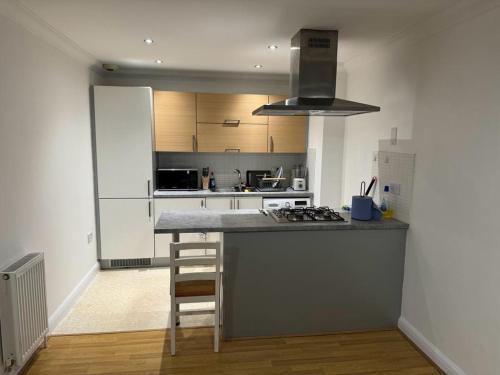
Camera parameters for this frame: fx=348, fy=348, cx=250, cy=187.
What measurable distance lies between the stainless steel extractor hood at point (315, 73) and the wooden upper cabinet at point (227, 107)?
68.2 inches

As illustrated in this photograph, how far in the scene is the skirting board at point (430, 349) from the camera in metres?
2.32

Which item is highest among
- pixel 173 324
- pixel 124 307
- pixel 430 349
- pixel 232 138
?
pixel 232 138

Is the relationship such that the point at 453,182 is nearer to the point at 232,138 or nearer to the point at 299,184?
the point at 299,184

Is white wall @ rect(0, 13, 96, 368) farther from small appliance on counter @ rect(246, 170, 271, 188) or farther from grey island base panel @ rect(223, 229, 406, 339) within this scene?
small appliance on counter @ rect(246, 170, 271, 188)

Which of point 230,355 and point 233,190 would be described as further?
point 233,190

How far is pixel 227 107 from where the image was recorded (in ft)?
14.7

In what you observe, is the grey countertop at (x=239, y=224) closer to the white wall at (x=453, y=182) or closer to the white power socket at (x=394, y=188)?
the white power socket at (x=394, y=188)

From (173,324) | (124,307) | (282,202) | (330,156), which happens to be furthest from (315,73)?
(124,307)

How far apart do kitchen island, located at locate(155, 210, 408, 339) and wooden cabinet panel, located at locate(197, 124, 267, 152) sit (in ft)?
5.77

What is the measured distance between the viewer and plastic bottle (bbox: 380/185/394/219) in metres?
2.97

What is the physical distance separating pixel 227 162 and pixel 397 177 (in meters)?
2.55

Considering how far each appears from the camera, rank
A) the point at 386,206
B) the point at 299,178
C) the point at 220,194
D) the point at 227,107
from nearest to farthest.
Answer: the point at 386,206 < the point at 220,194 < the point at 227,107 < the point at 299,178

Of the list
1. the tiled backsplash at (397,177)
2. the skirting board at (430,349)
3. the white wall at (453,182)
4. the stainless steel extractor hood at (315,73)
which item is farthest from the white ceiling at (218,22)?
the skirting board at (430,349)

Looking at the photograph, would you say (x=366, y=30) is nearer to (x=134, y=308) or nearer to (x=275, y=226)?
(x=275, y=226)
